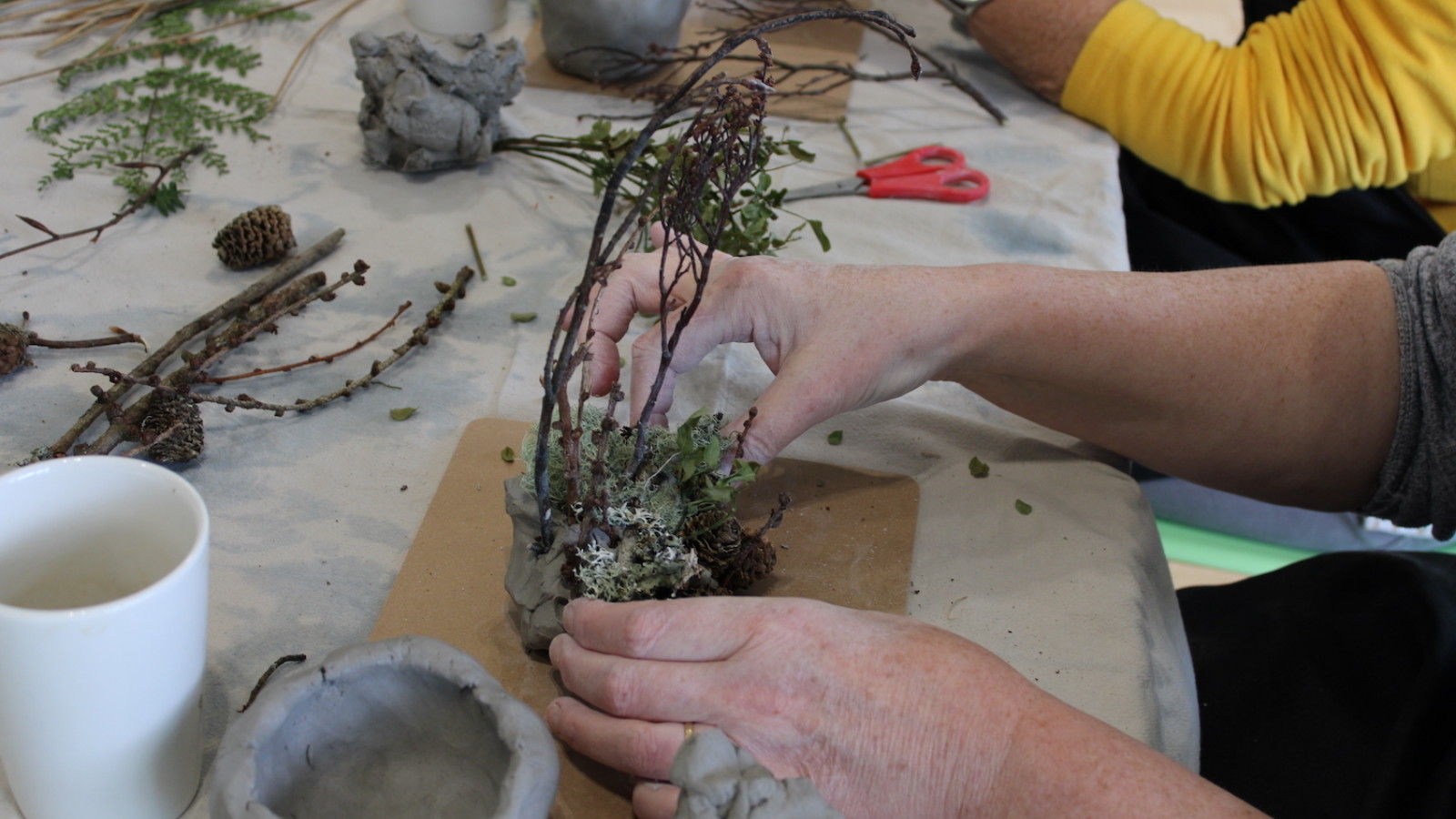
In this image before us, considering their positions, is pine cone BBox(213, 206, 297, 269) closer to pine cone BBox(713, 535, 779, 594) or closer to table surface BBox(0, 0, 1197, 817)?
table surface BBox(0, 0, 1197, 817)

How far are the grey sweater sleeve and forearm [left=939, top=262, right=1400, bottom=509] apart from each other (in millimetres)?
15

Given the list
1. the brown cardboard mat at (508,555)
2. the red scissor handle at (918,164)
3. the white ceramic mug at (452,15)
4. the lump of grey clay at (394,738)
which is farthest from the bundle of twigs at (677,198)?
the white ceramic mug at (452,15)

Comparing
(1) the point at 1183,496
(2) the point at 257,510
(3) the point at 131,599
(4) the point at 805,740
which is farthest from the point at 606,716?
(1) the point at 1183,496

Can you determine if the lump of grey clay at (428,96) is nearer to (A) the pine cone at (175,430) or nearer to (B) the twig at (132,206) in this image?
(B) the twig at (132,206)

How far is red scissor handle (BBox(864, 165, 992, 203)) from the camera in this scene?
1751 mm

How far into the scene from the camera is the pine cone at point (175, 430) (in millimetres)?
1172

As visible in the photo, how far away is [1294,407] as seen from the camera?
1.20 meters

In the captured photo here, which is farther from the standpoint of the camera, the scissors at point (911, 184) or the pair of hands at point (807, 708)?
the scissors at point (911, 184)

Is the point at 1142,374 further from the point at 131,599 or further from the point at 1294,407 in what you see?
the point at 131,599

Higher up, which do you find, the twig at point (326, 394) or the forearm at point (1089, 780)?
the forearm at point (1089, 780)

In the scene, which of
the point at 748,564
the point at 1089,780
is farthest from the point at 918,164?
the point at 1089,780

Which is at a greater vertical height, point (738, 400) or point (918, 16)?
point (918, 16)

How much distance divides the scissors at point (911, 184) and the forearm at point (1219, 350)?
56cm

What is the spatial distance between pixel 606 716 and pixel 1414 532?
1.55m
